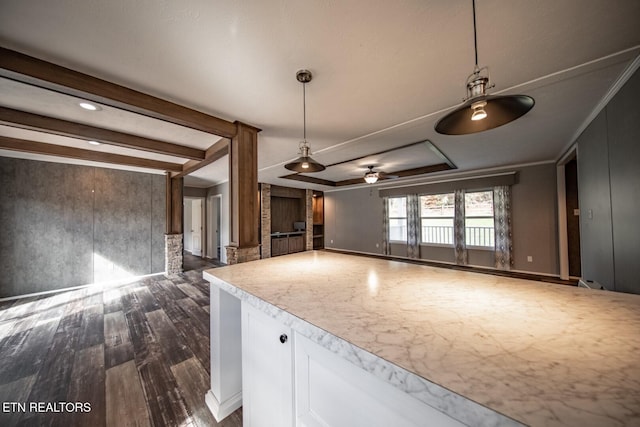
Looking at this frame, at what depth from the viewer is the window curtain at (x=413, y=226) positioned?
20.2 feet

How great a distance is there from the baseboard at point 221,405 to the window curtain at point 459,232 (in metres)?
5.63

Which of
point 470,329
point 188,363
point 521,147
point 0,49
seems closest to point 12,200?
point 0,49

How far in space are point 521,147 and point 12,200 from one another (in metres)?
8.76

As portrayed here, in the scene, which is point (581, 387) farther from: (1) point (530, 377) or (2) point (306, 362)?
(2) point (306, 362)

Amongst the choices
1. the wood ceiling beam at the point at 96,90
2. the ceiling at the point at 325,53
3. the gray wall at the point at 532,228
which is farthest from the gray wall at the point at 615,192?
the wood ceiling beam at the point at 96,90

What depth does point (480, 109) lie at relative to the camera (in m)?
0.98

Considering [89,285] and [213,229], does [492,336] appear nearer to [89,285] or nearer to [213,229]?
[89,285]

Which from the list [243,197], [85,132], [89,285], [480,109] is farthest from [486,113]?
[89,285]

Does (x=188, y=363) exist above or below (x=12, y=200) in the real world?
below

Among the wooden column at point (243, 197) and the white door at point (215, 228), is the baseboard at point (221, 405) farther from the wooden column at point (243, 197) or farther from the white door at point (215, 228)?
the white door at point (215, 228)

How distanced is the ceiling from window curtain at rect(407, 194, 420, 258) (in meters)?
3.64

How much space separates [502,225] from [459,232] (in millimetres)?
869

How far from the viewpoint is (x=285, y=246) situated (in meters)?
7.42

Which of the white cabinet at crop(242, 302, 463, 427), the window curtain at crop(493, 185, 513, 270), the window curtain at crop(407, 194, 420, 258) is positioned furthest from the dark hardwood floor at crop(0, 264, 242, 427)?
the window curtain at crop(493, 185, 513, 270)
